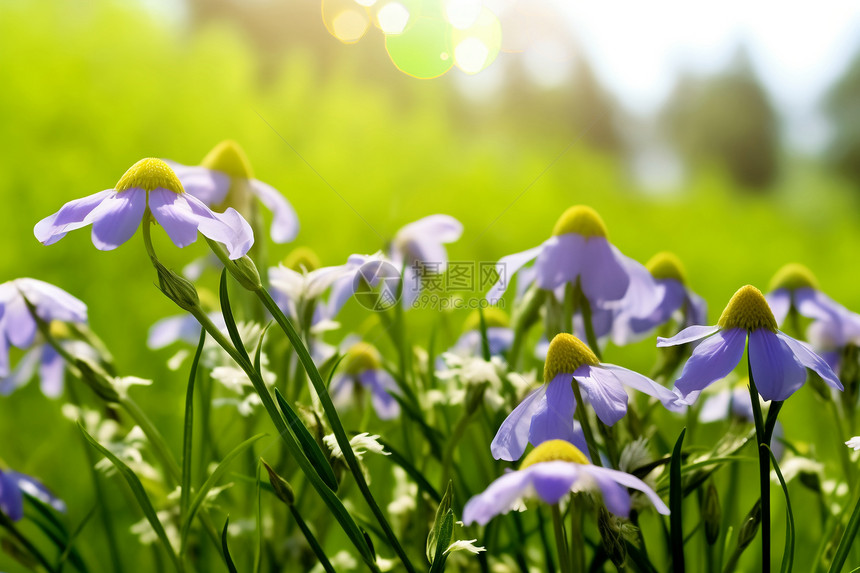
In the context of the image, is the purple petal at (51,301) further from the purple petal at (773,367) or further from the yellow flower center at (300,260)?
the purple petal at (773,367)

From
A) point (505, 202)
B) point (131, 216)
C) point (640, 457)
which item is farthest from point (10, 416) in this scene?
point (505, 202)

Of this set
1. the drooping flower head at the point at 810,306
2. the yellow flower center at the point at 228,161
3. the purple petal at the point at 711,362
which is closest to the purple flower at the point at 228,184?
the yellow flower center at the point at 228,161

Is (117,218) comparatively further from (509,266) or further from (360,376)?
(360,376)

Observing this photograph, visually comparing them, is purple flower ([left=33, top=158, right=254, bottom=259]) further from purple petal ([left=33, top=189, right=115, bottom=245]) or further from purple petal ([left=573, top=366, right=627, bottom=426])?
purple petal ([left=573, top=366, right=627, bottom=426])

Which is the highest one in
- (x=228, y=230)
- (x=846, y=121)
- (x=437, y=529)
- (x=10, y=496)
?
(x=846, y=121)

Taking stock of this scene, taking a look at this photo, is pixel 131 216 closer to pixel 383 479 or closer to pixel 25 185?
pixel 383 479

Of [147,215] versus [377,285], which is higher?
[147,215]

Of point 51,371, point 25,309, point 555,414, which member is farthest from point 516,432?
point 51,371
